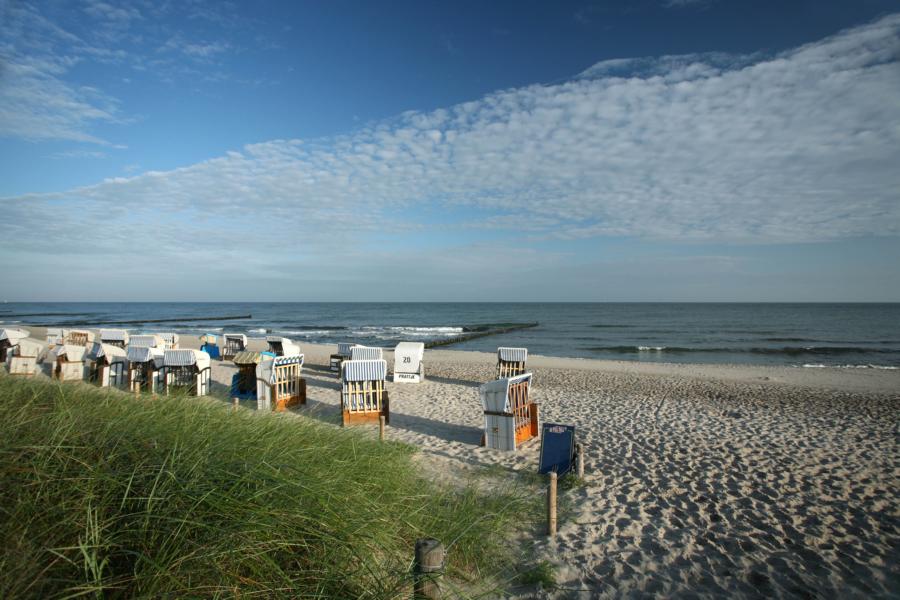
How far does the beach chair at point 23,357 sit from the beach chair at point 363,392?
9.98 m

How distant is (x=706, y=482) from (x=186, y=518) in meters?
7.15

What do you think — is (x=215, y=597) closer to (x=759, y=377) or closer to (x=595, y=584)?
(x=595, y=584)

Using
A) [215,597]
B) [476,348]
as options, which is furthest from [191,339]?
[215,597]

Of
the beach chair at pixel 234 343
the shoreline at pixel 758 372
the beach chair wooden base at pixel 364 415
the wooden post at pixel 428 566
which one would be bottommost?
the shoreline at pixel 758 372

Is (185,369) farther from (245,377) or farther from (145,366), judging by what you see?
(245,377)

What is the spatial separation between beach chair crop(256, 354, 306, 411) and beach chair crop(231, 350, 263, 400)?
0.84 meters

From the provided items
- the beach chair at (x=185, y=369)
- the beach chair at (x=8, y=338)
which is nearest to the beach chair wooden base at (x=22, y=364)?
the beach chair at (x=8, y=338)

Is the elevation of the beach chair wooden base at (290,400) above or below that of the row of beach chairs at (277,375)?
below

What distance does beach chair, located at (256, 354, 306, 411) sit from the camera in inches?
449

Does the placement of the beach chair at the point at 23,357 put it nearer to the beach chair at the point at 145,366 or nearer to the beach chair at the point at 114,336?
the beach chair at the point at 145,366

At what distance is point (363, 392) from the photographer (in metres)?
10.7

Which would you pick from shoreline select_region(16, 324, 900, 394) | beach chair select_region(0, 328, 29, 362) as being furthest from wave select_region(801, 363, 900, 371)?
beach chair select_region(0, 328, 29, 362)

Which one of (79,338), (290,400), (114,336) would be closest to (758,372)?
(290,400)

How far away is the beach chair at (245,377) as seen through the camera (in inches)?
491
